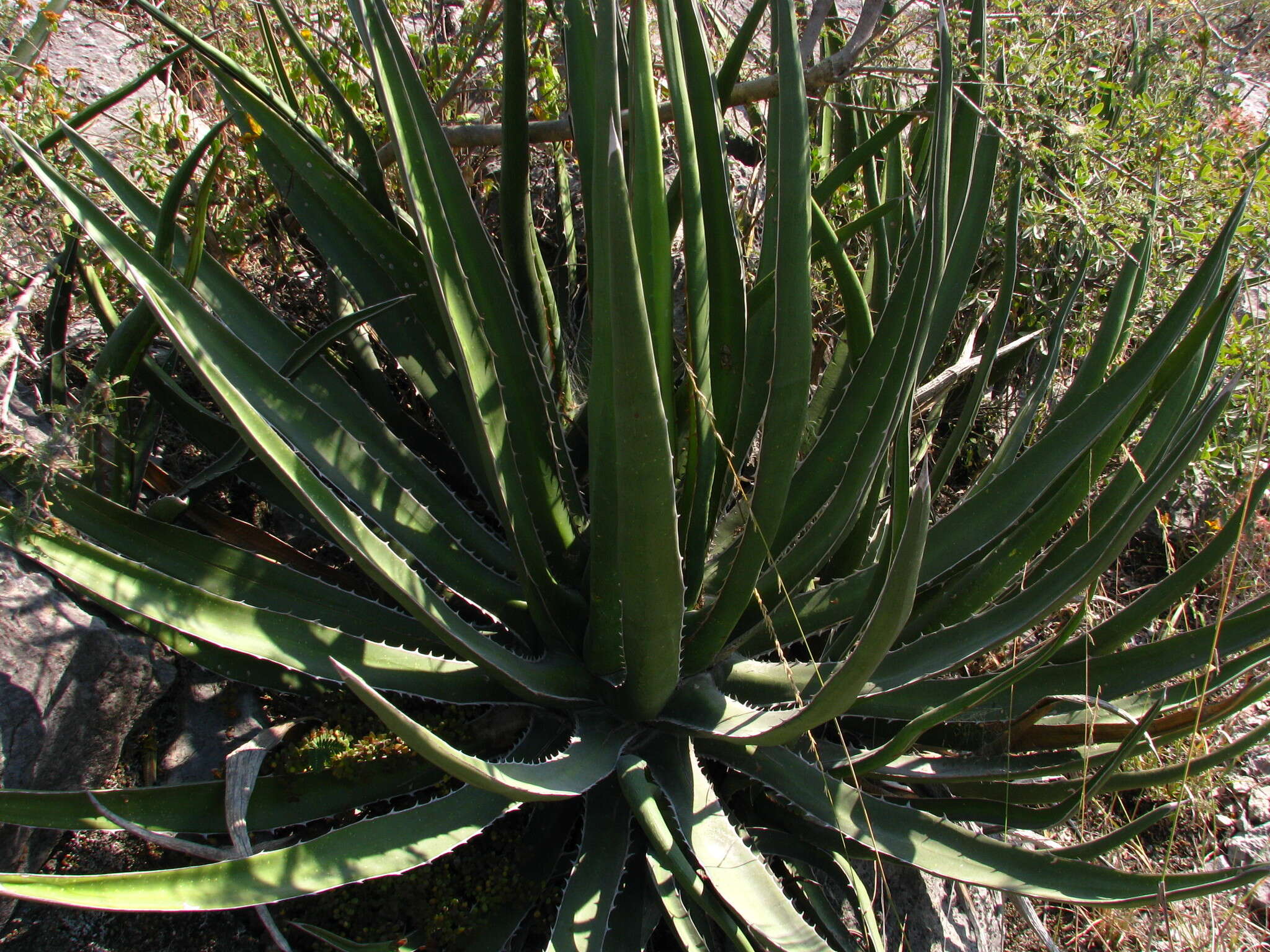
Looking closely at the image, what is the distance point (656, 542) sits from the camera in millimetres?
1032

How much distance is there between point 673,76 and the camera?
123 centimetres

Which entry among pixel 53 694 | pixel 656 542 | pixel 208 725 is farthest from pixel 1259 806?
pixel 53 694

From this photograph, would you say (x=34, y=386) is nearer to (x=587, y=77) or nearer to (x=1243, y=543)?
(x=587, y=77)

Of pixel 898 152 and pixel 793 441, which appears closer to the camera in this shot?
pixel 793 441

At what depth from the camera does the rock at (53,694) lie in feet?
4.31

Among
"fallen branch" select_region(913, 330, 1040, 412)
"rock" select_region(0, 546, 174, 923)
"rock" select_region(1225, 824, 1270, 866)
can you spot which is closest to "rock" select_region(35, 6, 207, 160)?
"rock" select_region(0, 546, 174, 923)

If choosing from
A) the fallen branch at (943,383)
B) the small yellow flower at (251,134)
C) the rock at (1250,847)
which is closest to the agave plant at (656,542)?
the small yellow flower at (251,134)

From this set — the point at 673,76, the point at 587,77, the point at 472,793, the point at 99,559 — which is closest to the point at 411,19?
the point at 587,77

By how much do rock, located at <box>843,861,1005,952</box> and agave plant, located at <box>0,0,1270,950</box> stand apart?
123 millimetres

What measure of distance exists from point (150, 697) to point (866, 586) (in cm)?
124

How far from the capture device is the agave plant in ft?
3.66

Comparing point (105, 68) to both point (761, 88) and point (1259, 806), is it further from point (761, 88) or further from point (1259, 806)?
point (1259, 806)

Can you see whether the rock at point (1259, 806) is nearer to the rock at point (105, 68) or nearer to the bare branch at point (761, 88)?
the bare branch at point (761, 88)

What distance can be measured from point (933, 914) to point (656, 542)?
1.13 metres
